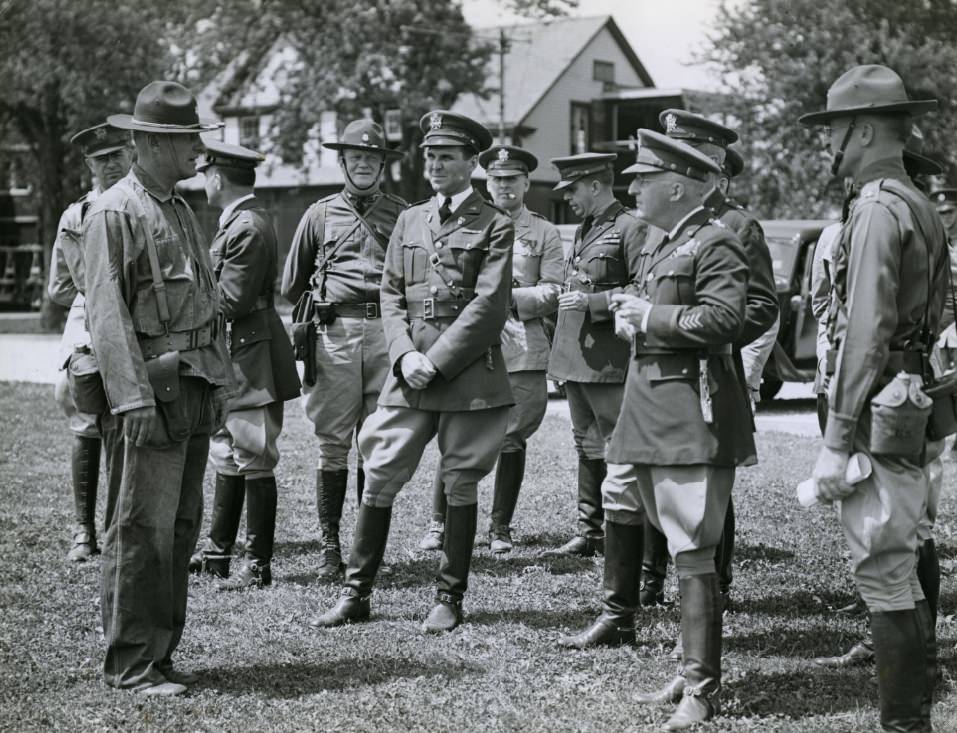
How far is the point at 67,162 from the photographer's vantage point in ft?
→ 107

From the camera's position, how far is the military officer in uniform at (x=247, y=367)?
22.7ft

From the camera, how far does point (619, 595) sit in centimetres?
578

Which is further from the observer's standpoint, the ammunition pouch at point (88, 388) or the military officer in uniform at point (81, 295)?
the military officer in uniform at point (81, 295)

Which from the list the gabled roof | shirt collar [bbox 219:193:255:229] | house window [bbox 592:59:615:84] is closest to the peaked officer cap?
shirt collar [bbox 219:193:255:229]

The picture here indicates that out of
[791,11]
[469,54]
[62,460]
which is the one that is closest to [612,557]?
[62,460]

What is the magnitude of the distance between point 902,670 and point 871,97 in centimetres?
203

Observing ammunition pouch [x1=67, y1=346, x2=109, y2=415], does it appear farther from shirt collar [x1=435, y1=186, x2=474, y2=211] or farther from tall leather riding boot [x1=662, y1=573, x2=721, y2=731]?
tall leather riding boot [x1=662, y1=573, x2=721, y2=731]

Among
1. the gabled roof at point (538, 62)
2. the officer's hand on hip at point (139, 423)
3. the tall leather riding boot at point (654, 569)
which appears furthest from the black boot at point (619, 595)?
the gabled roof at point (538, 62)

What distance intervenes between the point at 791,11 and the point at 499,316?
84.9ft

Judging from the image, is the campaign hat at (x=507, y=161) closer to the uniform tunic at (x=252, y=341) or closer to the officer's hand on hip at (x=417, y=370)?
the uniform tunic at (x=252, y=341)

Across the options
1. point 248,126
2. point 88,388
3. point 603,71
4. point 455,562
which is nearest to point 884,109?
point 455,562

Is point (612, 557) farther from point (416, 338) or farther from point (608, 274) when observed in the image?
point (608, 274)

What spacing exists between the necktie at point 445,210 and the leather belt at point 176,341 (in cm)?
153

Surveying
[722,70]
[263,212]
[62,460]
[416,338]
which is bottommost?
[62,460]
